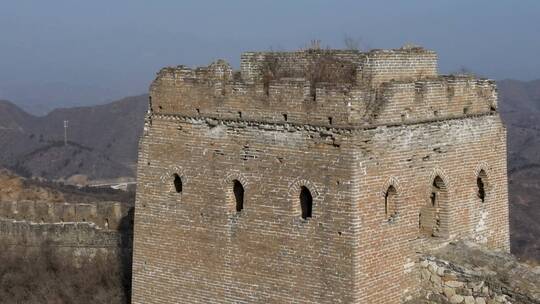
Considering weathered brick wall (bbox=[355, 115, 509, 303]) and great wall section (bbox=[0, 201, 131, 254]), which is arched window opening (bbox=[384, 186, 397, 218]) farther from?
great wall section (bbox=[0, 201, 131, 254])

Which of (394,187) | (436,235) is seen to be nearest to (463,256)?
(436,235)

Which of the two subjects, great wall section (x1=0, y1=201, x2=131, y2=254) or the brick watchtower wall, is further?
great wall section (x1=0, y1=201, x2=131, y2=254)

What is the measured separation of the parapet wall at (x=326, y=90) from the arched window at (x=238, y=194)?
924mm

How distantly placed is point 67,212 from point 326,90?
14125 millimetres

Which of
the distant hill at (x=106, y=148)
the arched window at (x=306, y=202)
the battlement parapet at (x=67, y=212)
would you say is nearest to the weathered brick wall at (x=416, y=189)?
the arched window at (x=306, y=202)

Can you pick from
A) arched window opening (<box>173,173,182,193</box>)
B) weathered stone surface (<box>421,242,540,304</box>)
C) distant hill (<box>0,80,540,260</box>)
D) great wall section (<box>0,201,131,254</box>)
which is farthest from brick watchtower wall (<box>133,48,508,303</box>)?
distant hill (<box>0,80,540,260</box>)

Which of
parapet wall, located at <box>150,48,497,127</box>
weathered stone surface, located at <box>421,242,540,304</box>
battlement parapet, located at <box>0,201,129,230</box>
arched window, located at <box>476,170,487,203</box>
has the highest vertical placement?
parapet wall, located at <box>150,48,497,127</box>

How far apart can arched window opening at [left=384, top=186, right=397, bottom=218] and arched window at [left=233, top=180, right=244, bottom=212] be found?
6.62ft

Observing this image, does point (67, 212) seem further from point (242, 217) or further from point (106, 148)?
point (106, 148)

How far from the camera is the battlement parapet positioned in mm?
23422

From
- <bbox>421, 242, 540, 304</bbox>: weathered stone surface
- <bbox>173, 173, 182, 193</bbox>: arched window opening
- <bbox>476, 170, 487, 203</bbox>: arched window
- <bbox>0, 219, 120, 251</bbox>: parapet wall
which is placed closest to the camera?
<bbox>421, 242, 540, 304</bbox>: weathered stone surface

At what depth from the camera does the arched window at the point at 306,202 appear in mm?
11953

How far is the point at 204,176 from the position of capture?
13.1 meters

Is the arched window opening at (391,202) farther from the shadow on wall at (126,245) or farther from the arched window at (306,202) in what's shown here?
the shadow on wall at (126,245)
